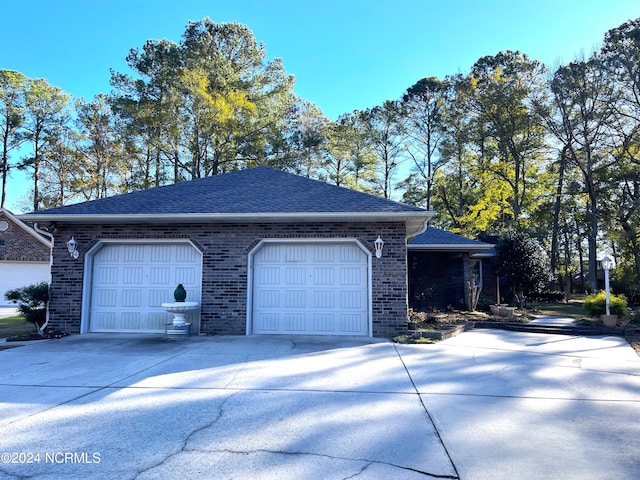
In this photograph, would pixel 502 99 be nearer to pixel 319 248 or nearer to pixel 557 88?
pixel 557 88

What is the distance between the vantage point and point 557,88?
20375mm

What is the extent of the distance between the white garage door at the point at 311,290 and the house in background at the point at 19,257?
619 inches

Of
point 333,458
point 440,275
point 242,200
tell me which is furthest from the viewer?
point 440,275

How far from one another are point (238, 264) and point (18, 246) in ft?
53.7

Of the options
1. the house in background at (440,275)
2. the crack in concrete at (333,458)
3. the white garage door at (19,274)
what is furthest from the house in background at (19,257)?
the crack in concrete at (333,458)

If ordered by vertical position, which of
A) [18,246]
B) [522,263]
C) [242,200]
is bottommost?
[522,263]

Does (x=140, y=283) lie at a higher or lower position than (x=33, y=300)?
higher

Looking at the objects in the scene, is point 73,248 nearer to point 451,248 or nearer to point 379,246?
point 379,246

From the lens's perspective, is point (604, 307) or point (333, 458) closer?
point (333, 458)

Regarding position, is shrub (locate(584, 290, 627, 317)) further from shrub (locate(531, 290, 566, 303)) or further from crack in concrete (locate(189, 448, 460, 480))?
crack in concrete (locate(189, 448, 460, 480))

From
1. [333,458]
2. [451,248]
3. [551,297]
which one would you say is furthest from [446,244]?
[333,458]

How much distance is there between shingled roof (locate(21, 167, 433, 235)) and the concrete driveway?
2940mm

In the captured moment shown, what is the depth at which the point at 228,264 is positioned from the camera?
8773 millimetres

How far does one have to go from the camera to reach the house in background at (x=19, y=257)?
18.7 metres
